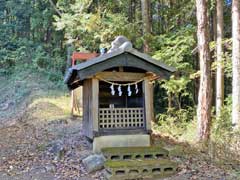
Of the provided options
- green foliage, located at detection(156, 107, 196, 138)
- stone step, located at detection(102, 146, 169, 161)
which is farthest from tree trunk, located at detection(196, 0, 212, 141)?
green foliage, located at detection(156, 107, 196, 138)

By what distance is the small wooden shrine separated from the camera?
7.52m

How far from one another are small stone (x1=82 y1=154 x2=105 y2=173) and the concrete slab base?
2.01ft

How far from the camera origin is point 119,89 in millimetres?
7949

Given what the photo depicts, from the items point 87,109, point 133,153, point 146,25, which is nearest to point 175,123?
point 146,25

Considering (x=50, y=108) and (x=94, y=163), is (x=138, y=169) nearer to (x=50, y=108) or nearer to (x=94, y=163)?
(x=94, y=163)

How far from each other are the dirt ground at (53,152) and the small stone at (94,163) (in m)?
0.11

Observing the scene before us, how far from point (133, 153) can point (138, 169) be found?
0.71 meters

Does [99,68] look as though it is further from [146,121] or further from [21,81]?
[21,81]

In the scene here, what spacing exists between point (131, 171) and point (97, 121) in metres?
1.86

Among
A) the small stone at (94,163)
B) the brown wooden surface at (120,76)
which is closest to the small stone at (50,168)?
the small stone at (94,163)

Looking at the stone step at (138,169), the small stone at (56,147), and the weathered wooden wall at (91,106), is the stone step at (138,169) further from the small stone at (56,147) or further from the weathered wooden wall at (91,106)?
the small stone at (56,147)

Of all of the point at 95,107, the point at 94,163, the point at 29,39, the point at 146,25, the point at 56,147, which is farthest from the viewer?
the point at 29,39

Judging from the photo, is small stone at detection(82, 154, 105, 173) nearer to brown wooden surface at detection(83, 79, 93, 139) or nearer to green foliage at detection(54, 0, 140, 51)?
brown wooden surface at detection(83, 79, 93, 139)

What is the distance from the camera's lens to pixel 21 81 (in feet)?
63.0
